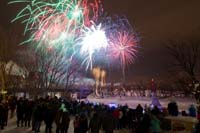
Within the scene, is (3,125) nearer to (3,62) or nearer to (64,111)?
(64,111)

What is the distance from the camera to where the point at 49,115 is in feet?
57.5

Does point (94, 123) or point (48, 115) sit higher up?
point (48, 115)

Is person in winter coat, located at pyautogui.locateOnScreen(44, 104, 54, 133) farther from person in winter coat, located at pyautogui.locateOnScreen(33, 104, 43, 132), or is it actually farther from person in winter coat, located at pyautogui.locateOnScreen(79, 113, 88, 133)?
person in winter coat, located at pyautogui.locateOnScreen(79, 113, 88, 133)

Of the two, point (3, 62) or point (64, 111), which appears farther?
point (3, 62)

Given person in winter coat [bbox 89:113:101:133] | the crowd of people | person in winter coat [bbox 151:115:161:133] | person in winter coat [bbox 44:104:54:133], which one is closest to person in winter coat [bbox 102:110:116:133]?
the crowd of people

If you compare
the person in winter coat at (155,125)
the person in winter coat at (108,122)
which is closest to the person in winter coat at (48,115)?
the person in winter coat at (108,122)

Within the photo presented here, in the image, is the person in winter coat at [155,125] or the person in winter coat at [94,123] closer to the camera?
the person in winter coat at [94,123]

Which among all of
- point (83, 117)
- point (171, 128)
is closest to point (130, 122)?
point (171, 128)

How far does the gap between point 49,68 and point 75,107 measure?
16882 millimetres

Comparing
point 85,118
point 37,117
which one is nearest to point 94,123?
point 85,118

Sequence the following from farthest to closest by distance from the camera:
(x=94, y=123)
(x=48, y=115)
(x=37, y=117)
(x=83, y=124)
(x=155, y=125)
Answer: (x=37, y=117)
(x=48, y=115)
(x=155, y=125)
(x=94, y=123)
(x=83, y=124)

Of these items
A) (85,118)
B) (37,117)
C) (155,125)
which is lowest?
(155,125)

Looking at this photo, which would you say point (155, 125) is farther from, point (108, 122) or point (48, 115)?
point (48, 115)

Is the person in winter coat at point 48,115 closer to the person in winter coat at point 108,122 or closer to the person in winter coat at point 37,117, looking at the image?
the person in winter coat at point 37,117
